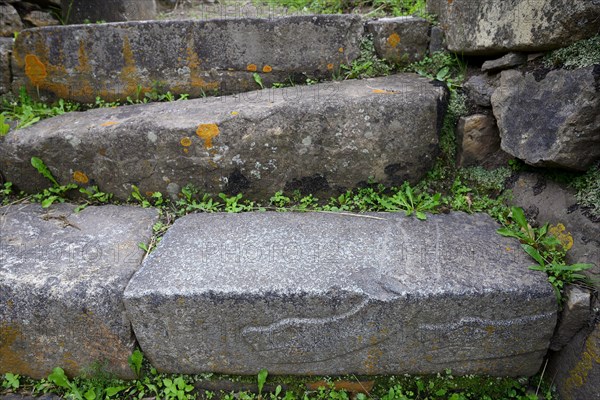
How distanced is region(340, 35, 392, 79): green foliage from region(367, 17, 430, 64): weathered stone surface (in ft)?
0.12

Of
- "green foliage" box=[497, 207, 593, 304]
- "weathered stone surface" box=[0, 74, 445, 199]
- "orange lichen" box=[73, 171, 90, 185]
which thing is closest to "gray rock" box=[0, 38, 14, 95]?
"weathered stone surface" box=[0, 74, 445, 199]

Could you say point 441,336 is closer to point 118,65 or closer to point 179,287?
point 179,287

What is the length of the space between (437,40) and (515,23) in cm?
55

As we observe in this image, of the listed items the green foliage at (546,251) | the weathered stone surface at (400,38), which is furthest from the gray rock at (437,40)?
the green foliage at (546,251)

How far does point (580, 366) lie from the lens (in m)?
1.46

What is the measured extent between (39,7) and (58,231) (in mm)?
1735

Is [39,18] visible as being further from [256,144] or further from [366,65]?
[366,65]

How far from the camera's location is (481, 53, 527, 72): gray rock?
177 cm

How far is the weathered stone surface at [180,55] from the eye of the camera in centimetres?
216

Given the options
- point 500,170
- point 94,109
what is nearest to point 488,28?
point 500,170

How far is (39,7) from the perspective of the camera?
258 centimetres

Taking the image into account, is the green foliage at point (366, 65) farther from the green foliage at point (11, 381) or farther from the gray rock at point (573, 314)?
the green foliage at point (11, 381)

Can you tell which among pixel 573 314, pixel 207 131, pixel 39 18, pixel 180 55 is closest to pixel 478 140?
pixel 573 314

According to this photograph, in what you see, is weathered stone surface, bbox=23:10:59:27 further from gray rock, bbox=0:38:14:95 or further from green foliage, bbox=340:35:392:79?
green foliage, bbox=340:35:392:79
